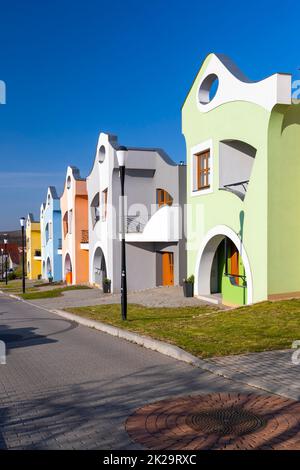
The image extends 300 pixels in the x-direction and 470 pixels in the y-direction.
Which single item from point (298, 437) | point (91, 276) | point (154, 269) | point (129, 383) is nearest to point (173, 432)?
point (298, 437)

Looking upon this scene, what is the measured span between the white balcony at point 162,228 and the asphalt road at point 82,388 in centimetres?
1098

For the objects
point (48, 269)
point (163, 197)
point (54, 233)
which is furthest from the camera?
point (48, 269)

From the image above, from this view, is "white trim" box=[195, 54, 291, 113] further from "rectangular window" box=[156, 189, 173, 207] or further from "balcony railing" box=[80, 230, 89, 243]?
"balcony railing" box=[80, 230, 89, 243]

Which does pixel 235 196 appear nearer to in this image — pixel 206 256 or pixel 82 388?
pixel 206 256

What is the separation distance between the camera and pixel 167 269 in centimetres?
2569

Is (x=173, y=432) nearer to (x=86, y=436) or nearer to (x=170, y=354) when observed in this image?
(x=86, y=436)

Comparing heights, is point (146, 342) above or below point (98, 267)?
below

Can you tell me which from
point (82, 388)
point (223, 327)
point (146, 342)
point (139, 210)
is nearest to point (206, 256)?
point (223, 327)

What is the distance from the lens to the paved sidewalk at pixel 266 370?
6598 millimetres

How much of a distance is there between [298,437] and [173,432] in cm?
135

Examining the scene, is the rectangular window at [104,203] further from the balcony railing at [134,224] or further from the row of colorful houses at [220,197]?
the balcony railing at [134,224]

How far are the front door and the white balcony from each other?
6.82 feet

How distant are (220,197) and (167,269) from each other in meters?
9.50
